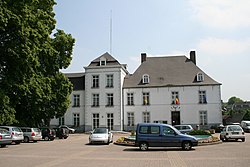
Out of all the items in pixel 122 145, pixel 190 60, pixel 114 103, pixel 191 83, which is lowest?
pixel 122 145

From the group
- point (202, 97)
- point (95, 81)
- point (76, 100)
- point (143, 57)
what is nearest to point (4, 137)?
point (95, 81)

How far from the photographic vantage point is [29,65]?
25.2 meters

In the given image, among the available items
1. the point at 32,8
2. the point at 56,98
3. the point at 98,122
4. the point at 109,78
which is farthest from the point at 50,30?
the point at 98,122

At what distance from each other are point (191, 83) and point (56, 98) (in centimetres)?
2238

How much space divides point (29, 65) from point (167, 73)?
28.2 metres

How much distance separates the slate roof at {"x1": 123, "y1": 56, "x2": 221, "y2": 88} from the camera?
4643cm

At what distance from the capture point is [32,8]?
28062mm

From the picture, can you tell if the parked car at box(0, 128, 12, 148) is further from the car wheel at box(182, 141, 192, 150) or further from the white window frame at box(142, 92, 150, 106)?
the white window frame at box(142, 92, 150, 106)

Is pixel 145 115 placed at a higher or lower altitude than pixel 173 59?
lower

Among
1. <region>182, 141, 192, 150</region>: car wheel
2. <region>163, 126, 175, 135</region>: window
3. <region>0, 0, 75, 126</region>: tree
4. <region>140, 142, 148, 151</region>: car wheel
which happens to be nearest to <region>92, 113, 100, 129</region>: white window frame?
<region>0, 0, 75, 126</region>: tree

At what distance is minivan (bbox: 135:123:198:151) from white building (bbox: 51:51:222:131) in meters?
27.9

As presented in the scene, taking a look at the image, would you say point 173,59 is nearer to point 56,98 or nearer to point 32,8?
point 56,98

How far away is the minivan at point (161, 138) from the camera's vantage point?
1758cm

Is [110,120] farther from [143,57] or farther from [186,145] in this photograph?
[186,145]
